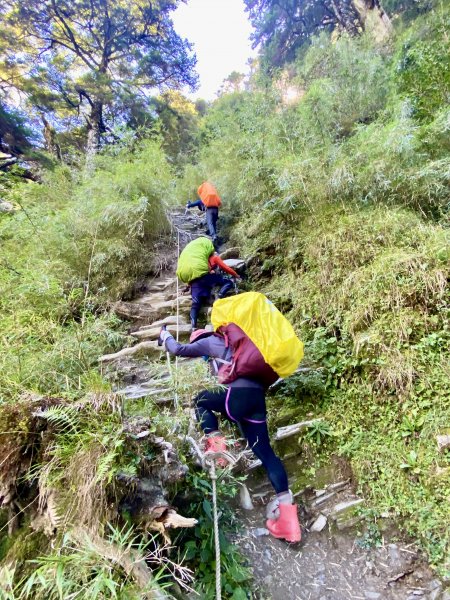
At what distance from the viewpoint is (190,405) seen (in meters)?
2.68

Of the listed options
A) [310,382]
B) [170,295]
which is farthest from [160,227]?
[310,382]

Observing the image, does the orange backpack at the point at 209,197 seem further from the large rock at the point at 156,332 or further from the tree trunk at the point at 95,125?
the tree trunk at the point at 95,125

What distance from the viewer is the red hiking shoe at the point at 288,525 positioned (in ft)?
7.81

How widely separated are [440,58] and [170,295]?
19.3 feet

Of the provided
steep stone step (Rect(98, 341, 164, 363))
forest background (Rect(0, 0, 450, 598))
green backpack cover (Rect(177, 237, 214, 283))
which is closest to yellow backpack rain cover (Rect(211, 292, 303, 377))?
forest background (Rect(0, 0, 450, 598))

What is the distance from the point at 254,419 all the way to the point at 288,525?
33.0 inches

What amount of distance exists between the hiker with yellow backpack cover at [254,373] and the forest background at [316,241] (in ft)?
2.30

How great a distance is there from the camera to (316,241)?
4.32 meters

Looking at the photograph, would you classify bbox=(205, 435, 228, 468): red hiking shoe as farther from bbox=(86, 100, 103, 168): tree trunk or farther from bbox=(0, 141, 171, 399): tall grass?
bbox=(86, 100, 103, 168): tree trunk

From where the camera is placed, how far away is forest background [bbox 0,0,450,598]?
2559 millimetres

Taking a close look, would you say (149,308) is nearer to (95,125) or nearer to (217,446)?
(217,446)

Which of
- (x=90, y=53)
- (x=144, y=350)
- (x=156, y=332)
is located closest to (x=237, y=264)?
(x=156, y=332)

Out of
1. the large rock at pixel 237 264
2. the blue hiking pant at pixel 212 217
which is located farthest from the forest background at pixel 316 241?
the blue hiking pant at pixel 212 217

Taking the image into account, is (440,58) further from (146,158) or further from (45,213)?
(45,213)
